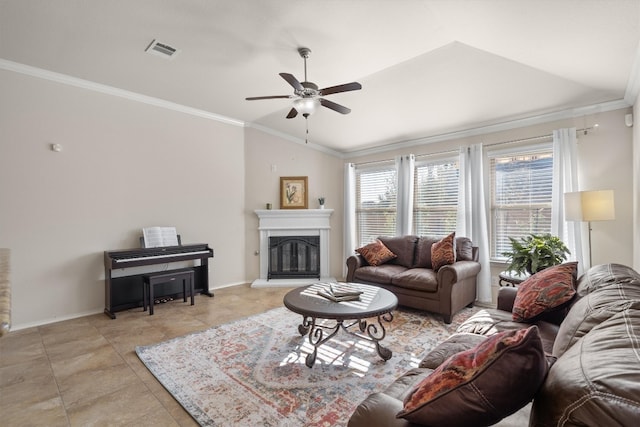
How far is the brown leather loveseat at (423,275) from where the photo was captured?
355 centimetres

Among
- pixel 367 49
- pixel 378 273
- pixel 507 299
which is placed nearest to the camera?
pixel 507 299

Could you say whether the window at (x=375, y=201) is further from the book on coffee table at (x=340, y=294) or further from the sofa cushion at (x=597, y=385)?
the sofa cushion at (x=597, y=385)

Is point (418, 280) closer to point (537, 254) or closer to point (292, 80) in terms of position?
point (537, 254)

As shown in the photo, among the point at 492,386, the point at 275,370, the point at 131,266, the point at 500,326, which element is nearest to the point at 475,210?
the point at 500,326

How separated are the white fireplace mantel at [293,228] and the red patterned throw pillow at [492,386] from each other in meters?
4.51

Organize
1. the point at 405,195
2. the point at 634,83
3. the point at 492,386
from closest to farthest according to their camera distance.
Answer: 1. the point at 492,386
2. the point at 634,83
3. the point at 405,195

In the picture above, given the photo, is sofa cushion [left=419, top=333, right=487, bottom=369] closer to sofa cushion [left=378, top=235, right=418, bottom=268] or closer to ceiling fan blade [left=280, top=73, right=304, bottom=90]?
ceiling fan blade [left=280, top=73, right=304, bottom=90]

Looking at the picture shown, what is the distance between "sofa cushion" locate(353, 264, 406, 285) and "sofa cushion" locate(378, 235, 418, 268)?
0.44 feet

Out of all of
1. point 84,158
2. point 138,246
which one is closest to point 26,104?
point 84,158

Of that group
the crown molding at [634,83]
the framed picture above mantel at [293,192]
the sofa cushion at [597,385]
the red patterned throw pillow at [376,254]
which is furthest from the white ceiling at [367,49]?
the sofa cushion at [597,385]

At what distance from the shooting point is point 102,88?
391cm

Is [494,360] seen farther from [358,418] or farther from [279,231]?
[279,231]

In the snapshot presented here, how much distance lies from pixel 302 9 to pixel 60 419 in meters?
3.39

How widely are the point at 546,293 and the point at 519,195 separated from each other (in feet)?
8.48
